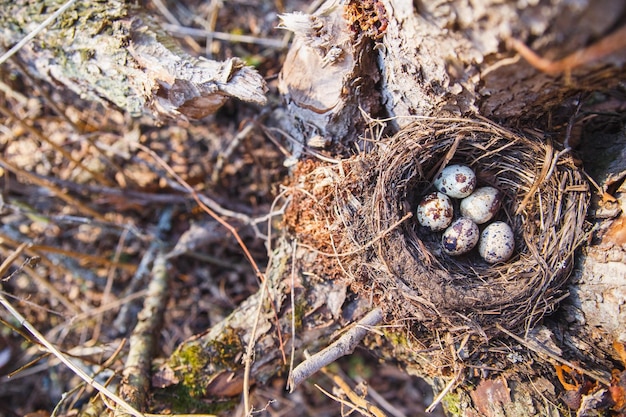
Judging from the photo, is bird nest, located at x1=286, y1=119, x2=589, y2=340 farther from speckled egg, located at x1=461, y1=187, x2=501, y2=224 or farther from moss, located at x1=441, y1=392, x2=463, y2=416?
moss, located at x1=441, y1=392, x2=463, y2=416

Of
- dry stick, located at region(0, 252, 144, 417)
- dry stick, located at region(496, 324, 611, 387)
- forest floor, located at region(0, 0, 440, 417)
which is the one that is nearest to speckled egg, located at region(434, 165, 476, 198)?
dry stick, located at region(496, 324, 611, 387)

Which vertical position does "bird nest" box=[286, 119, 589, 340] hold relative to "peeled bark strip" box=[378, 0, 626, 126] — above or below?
below

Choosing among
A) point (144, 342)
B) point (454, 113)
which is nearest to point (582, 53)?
point (454, 113)

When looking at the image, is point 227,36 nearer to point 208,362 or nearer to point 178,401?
point 208,362

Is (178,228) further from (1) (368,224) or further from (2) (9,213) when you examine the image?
(1) (368,224)

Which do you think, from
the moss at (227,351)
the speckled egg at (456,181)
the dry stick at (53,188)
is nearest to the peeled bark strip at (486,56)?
the speckled egg at (456,181)

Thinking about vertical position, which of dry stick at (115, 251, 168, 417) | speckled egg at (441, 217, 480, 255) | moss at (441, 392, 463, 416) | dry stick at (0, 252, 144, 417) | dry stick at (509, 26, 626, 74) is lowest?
moss at (441, 392, 463, 416)

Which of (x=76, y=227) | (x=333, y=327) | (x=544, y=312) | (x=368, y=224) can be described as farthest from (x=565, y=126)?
(x=76, y=227)
